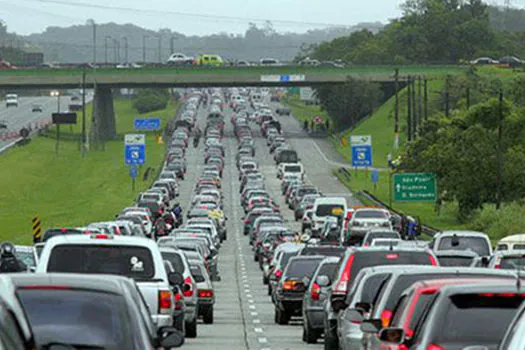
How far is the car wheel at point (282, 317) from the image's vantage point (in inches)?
1236

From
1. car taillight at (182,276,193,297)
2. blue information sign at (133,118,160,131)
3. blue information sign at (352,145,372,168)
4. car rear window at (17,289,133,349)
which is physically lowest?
blue information sign at (133,118,160,131)

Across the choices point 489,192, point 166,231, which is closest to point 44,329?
point 166,231

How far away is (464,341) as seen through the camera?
41.9 ft

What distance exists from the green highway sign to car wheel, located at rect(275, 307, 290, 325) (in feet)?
137

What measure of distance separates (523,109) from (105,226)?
3619 centimetres

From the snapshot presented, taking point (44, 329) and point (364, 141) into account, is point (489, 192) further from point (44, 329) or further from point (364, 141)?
point (44, 329)

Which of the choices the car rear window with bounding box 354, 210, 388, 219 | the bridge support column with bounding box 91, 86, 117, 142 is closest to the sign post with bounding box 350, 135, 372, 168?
the car rear window with bounding box 354, 210, 388, 219

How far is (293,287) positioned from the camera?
30703 millimetres

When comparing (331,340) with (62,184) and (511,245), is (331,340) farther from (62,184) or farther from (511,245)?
(62,184)

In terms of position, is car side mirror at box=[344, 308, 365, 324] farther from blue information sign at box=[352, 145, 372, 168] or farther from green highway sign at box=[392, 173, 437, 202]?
blue information sign at box=[352, 145, 372, 168]

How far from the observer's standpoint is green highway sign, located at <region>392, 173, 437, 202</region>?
7369 cm

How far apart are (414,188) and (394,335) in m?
59.9

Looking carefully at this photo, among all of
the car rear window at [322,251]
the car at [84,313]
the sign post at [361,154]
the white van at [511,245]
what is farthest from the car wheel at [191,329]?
the sign post at [361,154]

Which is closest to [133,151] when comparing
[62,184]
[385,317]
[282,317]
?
[62,184]
